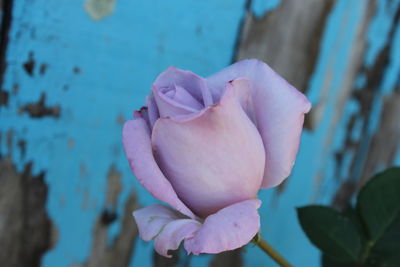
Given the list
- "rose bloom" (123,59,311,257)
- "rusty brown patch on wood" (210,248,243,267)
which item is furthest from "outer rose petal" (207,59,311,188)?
"rusty brown patch on wood" (210,248,243,267)

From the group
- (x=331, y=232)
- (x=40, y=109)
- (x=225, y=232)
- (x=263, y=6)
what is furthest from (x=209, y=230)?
(x=263, y=6)

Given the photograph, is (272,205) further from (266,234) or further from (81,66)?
(81,66)

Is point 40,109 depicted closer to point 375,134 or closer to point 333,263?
point 333,263

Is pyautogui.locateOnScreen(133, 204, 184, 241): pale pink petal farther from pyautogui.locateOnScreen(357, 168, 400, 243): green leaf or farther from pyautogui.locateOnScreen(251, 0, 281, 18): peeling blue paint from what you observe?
pyautogui.locateOnScreen(251, 0, 281, 18): peeling blue paint

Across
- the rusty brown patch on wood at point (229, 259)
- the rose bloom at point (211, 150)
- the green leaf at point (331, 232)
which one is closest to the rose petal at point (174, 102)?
the rose bloom at point (211, 150)

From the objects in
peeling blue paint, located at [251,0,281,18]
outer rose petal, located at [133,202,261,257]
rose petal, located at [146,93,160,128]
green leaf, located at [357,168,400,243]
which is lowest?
green leaf, located at [357,168,400,243]

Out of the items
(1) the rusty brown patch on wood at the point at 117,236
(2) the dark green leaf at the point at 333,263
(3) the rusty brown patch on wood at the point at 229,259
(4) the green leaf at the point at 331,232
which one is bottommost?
(3) the rusty brown patch on wood at the point at 229,259

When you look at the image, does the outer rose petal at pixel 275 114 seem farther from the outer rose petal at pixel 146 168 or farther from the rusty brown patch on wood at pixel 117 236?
the rusty brown patch on wood at pixel 117 236
